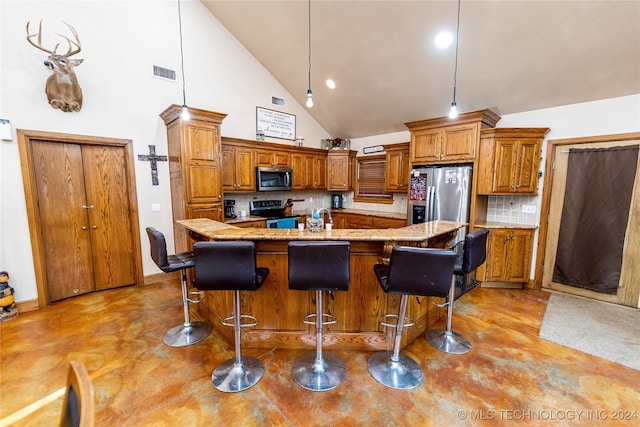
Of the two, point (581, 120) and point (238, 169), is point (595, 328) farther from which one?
point (238, 169)

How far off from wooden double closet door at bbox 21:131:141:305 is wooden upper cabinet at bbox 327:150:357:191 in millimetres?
3704

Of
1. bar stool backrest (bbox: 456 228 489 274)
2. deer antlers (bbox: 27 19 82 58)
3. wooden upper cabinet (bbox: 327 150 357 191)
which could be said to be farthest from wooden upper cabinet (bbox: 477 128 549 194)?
deer antlers (bbox: 27 19 82 58)

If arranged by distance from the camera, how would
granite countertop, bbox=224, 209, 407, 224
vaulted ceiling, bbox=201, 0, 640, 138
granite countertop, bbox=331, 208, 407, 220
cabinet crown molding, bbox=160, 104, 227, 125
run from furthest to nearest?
granite countertop, bbox=331, 208, 407, 220, granite countertop, bbox=224, 209, 407, 224, cabinet crown molding, bbox=160, 104, 227, 125, vaulted ceiling, bbox=201, 0, 640, 138

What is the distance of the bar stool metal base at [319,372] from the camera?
2094mm

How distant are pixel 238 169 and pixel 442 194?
3371mm

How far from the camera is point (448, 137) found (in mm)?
4105

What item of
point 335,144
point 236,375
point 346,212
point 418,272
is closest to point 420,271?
point 418,272

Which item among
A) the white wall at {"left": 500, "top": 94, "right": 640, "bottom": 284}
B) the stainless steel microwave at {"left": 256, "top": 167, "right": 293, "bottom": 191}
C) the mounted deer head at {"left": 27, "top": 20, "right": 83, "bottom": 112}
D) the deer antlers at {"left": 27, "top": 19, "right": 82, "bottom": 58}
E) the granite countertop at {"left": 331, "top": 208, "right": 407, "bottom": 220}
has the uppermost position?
the deer antlers at {"left": 27, "top": 19, "right": 82, "bottom": 58}

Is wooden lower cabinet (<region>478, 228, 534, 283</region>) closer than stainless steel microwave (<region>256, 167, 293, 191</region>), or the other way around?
wooden lower cabinet (<region>478, 228, 534, 283</region>)

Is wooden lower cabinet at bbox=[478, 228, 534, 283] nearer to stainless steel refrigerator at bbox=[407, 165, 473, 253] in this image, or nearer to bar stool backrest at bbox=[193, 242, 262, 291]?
stainless steel refrigerator at bbox=[407, 165, 473, 253]

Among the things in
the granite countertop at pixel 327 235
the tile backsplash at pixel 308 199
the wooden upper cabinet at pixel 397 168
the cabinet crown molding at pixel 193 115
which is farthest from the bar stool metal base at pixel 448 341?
the cabinet crown molding at pixel 193 115

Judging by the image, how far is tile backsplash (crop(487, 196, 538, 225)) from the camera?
4055 mm

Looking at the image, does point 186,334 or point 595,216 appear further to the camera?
point 595,216

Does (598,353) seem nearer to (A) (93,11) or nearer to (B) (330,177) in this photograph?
(B) (330,177)
